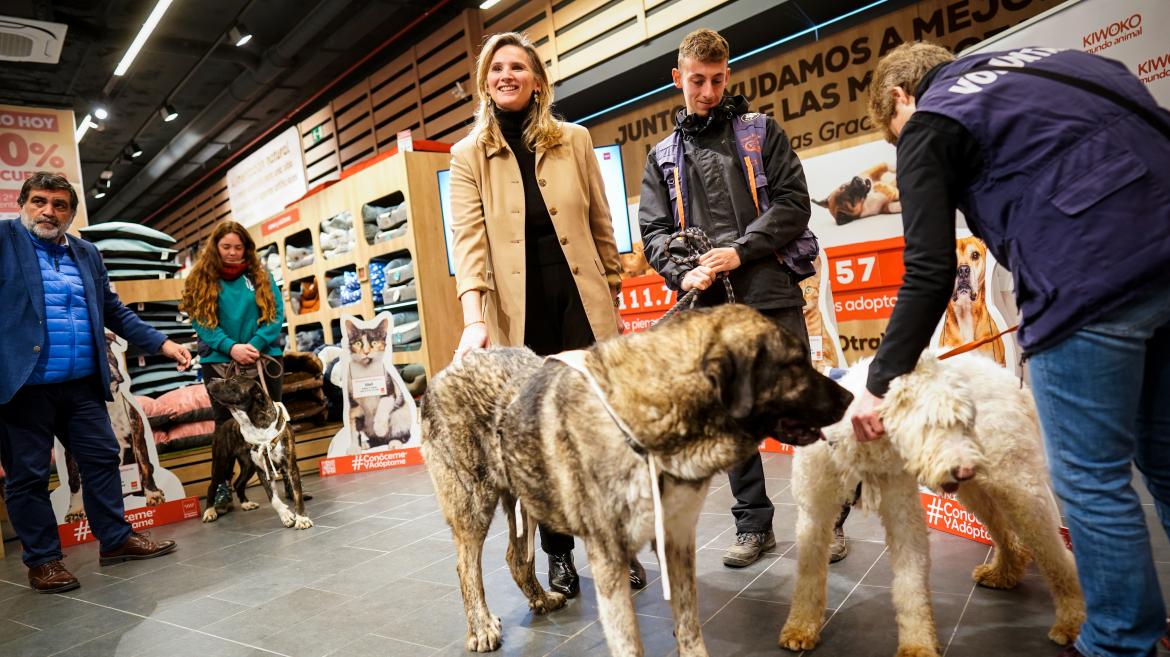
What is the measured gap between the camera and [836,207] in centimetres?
→ 598

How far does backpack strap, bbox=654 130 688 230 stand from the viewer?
293cm

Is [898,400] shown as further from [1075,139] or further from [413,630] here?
[413,630]

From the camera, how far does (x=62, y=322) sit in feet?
12.9

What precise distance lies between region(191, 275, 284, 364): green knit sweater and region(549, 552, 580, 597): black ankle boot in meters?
3.47

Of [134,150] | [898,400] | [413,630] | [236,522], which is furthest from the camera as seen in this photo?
[134,150]

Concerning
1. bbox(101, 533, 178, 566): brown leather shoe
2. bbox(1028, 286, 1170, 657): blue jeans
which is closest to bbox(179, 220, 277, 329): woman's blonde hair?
bbox(101, 533, 178, 566): brown leather shoe

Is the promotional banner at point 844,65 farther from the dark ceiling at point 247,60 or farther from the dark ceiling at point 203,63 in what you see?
the dark ceiling at point 203,63

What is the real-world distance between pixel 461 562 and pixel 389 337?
14.4 ft

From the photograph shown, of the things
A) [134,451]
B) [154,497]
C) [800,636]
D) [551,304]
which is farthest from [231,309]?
[800,636]

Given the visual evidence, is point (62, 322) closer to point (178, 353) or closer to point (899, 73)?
point (178, 353)

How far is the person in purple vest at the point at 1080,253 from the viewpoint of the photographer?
1.35m

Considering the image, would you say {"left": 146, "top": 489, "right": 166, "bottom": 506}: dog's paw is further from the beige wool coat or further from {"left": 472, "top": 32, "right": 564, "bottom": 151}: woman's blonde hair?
{"left": 472, "top": 32, "right": 564, "bottom": 151}: woman's blonde hair

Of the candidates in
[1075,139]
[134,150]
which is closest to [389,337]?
[1075,139]

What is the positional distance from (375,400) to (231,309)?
5.76 feet
